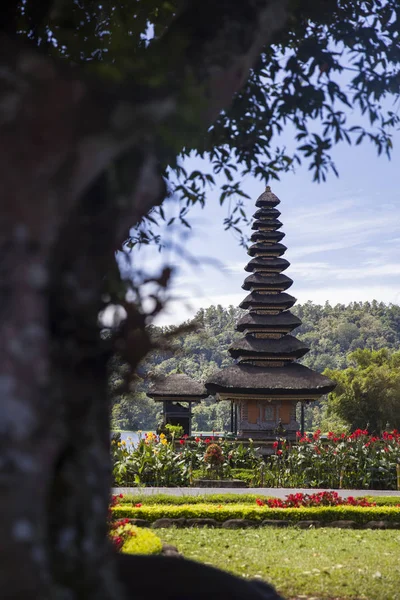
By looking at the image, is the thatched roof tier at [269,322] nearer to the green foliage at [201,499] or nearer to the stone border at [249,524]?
the green foliage at [201,499]

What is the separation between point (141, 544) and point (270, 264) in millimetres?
25936

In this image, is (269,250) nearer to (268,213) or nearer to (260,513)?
(268,213)

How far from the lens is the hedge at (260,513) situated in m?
11.6

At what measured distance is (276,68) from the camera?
6012 mm

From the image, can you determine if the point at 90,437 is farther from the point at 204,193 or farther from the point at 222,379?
the point at 222,379

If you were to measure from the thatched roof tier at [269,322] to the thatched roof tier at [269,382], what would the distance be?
7.82ft

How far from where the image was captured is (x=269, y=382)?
28.9m

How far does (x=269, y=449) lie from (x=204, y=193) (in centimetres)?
1874

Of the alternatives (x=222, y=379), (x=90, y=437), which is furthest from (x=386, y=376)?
(x=90, y=437)

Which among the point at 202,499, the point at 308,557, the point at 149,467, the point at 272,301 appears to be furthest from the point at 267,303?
the point at 308,557

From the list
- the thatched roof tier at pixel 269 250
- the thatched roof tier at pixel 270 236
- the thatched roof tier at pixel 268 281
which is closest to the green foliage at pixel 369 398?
the thatched roof tier at pixel 268 281

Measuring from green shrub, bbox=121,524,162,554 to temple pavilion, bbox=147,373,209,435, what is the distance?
78.7 ft

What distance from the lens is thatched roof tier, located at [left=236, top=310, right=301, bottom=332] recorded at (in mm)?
30766

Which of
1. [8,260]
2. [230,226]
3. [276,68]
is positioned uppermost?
[276,68]
